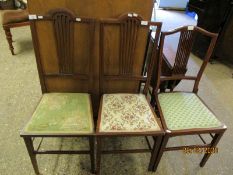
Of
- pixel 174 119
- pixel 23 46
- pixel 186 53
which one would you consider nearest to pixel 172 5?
pixel 23 46

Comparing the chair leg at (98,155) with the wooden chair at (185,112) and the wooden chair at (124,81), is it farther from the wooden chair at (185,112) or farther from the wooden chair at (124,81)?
the wooden chair at (185,112)

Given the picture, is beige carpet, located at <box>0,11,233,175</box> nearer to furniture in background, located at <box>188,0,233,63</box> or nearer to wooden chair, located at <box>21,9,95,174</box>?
wooden chair, located at <box>21,9,95,174</box>

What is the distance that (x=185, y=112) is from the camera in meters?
1.40

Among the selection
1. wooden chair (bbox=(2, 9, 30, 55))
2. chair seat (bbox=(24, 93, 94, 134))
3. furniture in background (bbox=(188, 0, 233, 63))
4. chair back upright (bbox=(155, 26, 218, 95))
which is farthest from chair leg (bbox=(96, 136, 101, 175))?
furniture in background (bbox=(188, 0, 233, 63))

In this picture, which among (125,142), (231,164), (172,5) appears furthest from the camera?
(172,5)

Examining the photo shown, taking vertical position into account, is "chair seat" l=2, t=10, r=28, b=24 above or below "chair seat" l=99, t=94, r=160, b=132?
above

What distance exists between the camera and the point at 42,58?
138 cm

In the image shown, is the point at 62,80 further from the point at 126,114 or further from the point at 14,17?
the point at 14,17

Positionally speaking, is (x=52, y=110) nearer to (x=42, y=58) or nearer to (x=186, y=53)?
(x=42, y=58)

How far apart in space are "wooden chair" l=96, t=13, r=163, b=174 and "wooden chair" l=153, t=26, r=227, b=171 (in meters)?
0.08

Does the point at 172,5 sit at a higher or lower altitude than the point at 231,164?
higher

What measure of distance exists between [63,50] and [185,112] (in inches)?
37.1

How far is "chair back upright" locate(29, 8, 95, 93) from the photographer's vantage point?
1.22 m

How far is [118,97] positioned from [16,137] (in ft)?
3.16
